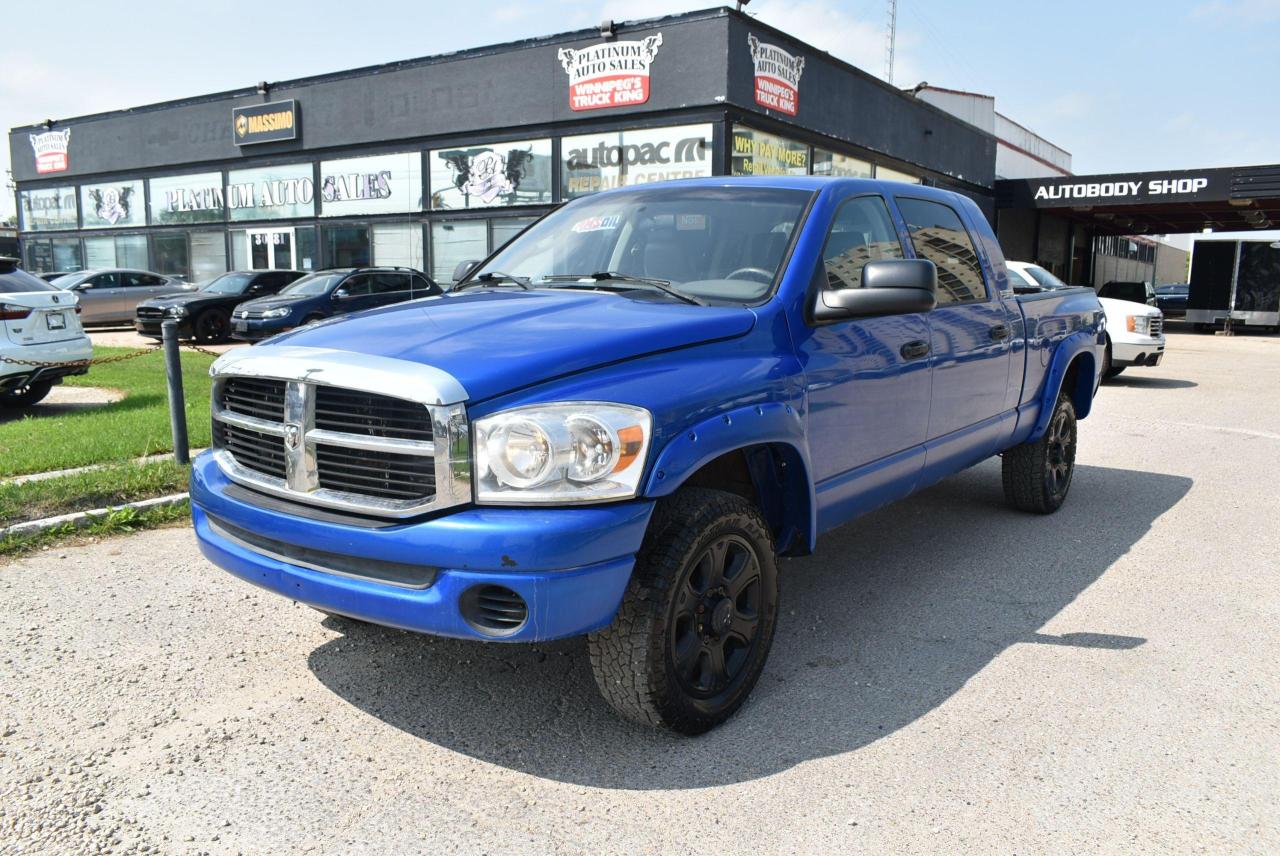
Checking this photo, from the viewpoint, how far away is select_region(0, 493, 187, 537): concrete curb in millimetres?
5207

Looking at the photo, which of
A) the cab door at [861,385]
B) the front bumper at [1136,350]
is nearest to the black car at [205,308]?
the front bumper at [1136,350]

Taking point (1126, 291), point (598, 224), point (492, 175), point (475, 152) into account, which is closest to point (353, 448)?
point (598, 224)

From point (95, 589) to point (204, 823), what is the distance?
236cm

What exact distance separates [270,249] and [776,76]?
1374cm

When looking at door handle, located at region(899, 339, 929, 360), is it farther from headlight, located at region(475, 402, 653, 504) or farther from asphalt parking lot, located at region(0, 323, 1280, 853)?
headlight, located at region(475, 402, 653, 504)

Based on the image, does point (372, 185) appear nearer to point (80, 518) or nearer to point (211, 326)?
point (211, 326)

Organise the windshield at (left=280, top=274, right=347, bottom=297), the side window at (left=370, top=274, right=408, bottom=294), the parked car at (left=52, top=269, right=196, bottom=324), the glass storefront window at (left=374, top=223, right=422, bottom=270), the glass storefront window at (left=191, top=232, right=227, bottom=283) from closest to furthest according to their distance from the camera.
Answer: the windshield at (left=280, top=274, right=347, bottom=297), the side window at (left=370, top=274, right=408, bottom=294), the parked car at (left=52, top=269, right=196, bottom=324), the glass storefront window at (left=374, top=223, right=422, bottom=270), the glass storefront window at (left=191, top=232, right=227, bottom=283)

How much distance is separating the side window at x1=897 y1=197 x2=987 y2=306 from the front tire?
1943 millimetres

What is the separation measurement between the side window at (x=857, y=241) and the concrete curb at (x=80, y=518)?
4258 mm

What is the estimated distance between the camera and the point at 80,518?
5.48 metres

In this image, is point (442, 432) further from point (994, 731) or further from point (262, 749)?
point (994, 731)

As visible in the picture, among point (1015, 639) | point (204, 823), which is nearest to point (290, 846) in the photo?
point (204, 823)

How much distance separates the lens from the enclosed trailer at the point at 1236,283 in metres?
29.3

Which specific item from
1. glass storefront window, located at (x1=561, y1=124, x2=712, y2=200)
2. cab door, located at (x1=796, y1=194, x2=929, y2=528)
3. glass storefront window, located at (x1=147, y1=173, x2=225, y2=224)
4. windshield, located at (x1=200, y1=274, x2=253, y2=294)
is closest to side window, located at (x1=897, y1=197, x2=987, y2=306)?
cab door, located at (x1=796, y1=194, x2=929, y2=528)
